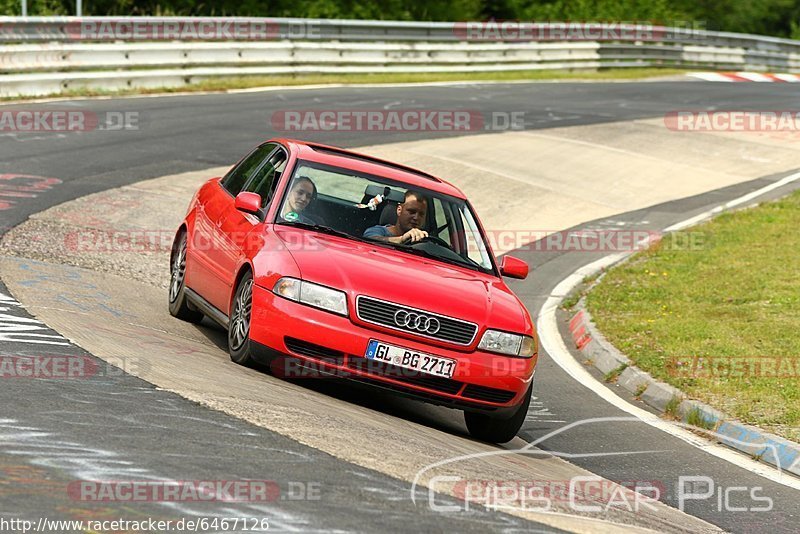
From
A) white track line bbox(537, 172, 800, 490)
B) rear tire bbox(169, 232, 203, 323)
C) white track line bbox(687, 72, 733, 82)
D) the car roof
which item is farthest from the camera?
white track line bbox(687, 72, 733, 82)

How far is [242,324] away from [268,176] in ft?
5.45

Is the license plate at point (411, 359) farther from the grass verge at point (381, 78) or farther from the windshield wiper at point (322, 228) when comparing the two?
the grass verge at point (381, 78)

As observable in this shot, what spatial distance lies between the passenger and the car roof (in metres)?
0.30

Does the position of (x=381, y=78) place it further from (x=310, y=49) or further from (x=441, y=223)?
(x=441, y=223)

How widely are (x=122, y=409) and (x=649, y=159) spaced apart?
17.6 meters

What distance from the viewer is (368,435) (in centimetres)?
683

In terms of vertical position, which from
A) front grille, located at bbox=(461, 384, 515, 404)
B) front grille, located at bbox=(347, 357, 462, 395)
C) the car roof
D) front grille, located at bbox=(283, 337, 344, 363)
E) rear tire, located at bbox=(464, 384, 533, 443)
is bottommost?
rear tire, located at bbox=(464, 384, 533, 443)

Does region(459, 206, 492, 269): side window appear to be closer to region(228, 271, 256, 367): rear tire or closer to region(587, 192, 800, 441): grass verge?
region(228, 271, 256, 367): rear tire

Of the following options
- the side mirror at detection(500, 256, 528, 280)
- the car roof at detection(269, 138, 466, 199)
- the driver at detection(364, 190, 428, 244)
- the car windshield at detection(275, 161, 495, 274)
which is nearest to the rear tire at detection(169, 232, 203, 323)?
the car roof at detection(269, 138, 466, 199)

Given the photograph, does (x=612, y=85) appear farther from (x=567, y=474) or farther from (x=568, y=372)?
(x=567, y=474)

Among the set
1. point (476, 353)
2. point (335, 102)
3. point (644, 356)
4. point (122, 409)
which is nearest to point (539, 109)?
point (335, 102)

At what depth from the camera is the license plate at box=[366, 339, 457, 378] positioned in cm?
773

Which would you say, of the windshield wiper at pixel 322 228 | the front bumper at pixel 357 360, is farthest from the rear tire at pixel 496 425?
the windshield wiper at pixel 322 228

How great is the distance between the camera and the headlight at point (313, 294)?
777 centimetres
